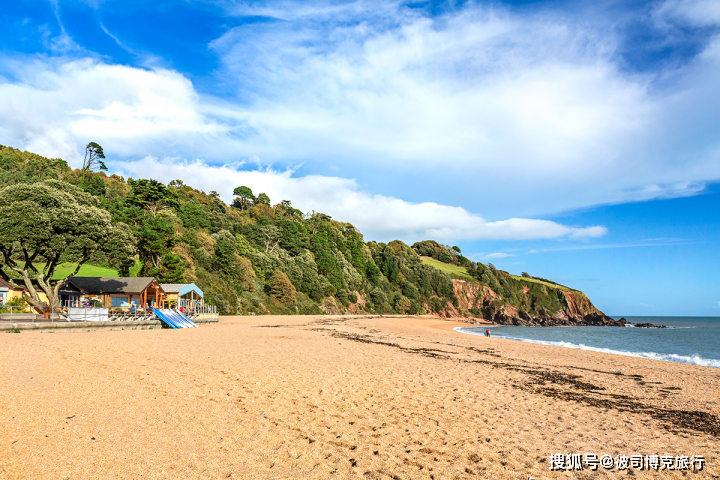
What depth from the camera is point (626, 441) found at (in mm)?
7285

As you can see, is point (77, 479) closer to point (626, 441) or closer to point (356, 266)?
point (626, 441)

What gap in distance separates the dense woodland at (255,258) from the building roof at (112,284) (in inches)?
116

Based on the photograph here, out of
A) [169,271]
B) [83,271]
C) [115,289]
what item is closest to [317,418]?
[115,289]

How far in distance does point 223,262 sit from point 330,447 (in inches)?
2120

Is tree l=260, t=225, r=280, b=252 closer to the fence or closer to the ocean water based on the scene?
the ocean water

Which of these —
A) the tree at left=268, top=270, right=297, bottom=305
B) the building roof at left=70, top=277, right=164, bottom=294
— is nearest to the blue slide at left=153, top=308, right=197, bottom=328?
the building roof at left=70, top=277, right=164, bottom=294

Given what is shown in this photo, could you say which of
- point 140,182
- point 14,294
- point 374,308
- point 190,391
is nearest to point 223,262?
point 140,182

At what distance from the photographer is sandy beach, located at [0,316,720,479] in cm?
554

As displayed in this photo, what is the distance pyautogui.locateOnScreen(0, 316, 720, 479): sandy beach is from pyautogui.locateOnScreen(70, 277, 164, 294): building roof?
76.4ft

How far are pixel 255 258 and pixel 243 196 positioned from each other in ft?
217

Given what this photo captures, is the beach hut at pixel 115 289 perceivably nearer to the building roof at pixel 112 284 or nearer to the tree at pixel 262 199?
the building roof at pixel 112 284

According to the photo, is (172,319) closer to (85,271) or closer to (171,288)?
(171,288)

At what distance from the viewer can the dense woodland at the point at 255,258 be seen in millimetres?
48938

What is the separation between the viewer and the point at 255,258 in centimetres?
6669
